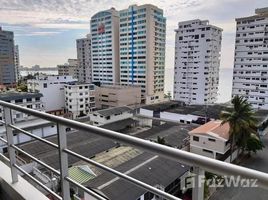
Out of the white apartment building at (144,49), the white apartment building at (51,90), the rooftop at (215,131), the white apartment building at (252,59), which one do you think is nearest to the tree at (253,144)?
the rooftop at (215,131)

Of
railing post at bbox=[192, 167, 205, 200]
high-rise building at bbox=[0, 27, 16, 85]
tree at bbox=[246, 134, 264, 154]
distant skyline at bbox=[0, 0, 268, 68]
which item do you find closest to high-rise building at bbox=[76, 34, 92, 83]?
distant skyline at bbox=[0, 0, 268, 68]

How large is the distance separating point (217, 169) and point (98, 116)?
46.3 ft

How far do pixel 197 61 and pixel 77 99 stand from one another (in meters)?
13.6

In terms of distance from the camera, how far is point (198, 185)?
0.58 metres

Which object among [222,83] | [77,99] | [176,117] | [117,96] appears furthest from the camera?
[222,83]

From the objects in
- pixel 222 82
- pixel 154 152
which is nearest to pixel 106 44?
pixel 222 82

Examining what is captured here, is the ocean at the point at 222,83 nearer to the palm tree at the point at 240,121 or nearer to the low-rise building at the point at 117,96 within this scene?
the low-rise building at the point at 117,96

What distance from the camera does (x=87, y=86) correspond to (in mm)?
22141

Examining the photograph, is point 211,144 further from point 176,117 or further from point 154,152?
point 154,152

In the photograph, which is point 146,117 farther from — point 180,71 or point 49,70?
point 49,70

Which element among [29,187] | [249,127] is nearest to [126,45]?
[249,127]

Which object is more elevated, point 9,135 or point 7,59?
point 7,59

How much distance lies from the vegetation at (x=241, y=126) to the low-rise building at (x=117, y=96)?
13.4m

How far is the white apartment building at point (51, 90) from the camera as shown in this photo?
20578 millimetres
